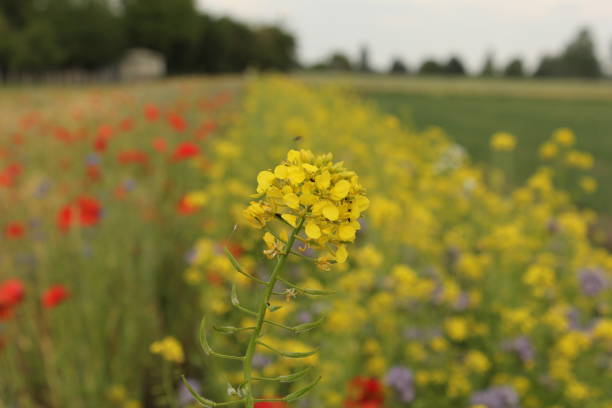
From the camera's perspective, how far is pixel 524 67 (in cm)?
8931

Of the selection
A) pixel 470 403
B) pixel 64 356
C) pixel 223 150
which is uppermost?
pixel 223 150

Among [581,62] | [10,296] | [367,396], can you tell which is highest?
[581,62]

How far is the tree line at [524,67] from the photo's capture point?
83.3 meters

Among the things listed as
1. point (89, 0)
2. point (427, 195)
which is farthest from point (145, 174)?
point (89, 0)

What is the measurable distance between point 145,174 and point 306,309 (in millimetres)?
2816

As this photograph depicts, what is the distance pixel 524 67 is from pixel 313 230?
98339 mm

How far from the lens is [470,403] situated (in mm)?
2314

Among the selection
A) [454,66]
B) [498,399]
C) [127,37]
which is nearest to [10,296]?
[498,399]

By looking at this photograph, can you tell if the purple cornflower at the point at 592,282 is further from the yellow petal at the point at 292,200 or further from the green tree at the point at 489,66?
the green tree at the point at 489,66

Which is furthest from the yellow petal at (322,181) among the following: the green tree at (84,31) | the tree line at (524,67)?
the tree line at (524,67)

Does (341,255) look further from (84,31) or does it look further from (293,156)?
(84,31)

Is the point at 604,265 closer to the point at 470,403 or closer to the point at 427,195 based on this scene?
the point at 427,195

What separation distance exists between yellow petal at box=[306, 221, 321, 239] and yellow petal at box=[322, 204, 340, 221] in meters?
0.02

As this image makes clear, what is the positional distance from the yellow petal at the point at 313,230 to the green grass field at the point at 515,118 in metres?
8.06
